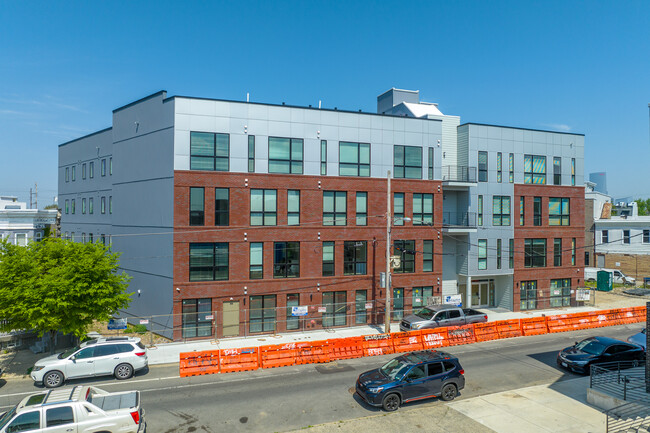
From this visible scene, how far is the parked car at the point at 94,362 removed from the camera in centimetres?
1862

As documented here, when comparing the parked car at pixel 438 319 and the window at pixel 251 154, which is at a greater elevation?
the window at pixel 251 154

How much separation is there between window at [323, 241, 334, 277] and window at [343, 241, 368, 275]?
859 millimetres

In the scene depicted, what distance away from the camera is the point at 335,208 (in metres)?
30.3

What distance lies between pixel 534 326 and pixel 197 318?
21005 mm

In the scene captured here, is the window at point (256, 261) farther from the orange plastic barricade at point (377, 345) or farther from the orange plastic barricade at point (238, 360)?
the orange plastic barricade at point (377, 345)

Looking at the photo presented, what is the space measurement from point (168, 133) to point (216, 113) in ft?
10.4

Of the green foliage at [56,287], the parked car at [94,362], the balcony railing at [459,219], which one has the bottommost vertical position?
the parked car at [94,362]

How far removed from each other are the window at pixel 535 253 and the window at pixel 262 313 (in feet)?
69.1

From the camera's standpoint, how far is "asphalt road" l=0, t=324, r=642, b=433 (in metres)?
15.3

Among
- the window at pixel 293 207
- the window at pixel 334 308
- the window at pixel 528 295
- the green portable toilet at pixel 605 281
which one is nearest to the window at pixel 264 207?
the window at pixel 293 207

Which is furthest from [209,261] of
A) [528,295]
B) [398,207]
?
[528,295]

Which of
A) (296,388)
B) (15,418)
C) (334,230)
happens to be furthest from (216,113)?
(15,418)

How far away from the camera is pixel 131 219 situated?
31.8 metres

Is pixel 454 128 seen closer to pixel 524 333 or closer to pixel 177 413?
pixel 524 333
